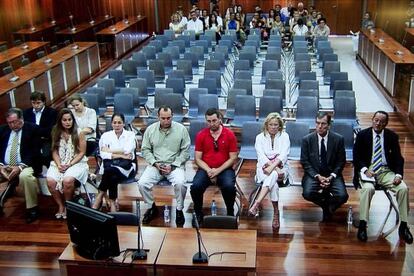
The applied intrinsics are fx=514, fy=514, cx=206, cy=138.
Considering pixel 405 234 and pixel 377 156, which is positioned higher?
pixel 377 156

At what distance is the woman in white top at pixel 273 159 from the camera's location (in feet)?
17.0

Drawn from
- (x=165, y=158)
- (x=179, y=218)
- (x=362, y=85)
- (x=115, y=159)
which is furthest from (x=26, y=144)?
(x=362, y=85)

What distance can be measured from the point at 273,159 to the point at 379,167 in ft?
3.50

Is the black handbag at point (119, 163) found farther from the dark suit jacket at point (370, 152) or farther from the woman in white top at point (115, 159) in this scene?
the dark suit jacket at point (370, 152)

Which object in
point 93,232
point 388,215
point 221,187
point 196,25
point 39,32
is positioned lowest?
point 388,215

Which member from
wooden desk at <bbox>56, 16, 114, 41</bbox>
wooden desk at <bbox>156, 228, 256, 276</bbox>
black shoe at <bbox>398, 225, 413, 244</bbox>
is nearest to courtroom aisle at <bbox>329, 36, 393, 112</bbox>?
black shoe at <bbox>398, 225, 413, 244</bbox>

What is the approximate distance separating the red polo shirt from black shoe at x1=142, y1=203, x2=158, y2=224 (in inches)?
30.4

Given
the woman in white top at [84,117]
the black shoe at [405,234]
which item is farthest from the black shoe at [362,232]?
the woman in white top at [84,117]

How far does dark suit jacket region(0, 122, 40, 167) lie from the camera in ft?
18.7

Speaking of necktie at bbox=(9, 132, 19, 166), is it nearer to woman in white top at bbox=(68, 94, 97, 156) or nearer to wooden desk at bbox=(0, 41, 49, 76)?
woman in white top at bbox=(68, 94, 97, 156)

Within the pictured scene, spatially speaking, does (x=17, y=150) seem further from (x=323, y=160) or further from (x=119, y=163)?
(x=323, y=160)

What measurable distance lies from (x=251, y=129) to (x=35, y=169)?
2.51 metres

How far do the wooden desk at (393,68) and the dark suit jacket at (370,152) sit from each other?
10.2 ft

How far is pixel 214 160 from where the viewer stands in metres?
5.43
